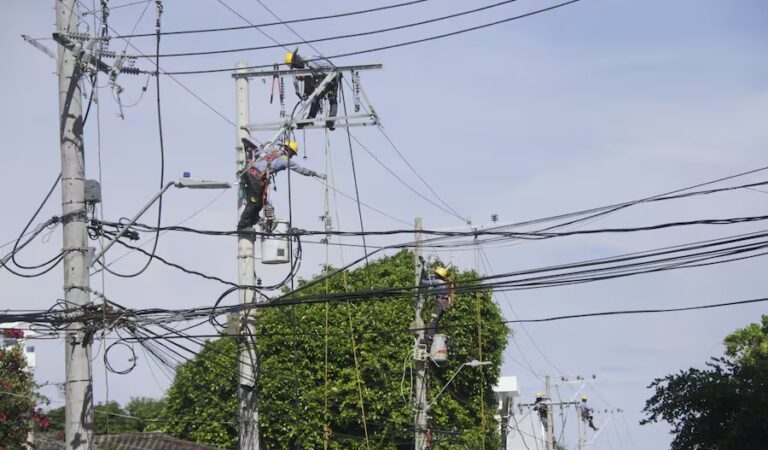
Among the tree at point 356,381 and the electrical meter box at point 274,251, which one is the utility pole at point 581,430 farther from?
the electrical meter box at point 274,251

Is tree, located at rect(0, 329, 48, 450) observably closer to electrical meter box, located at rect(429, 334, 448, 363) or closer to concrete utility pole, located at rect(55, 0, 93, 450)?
concrete utility pole, located at rect(55, 0, 93, 450)

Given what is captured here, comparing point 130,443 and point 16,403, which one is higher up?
point 16,403

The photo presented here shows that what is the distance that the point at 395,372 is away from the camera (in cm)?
3450

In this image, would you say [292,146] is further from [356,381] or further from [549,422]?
[549,422]

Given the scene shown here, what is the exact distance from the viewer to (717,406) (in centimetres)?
1858

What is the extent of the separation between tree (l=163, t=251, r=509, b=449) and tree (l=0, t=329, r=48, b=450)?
13341mm

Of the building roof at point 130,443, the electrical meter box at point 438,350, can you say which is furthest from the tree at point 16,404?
the electrical meter box at point 438,350

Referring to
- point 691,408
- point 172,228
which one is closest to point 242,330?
point 172,228

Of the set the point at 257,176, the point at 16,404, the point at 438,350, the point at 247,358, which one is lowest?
the point at 16,404

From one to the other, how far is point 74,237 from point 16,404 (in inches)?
243

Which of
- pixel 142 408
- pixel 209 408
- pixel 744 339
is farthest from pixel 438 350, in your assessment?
pixel 142 408

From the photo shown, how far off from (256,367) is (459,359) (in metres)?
19.9

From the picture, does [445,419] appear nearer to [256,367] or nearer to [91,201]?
[256,367]

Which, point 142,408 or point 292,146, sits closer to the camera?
point 292,146
